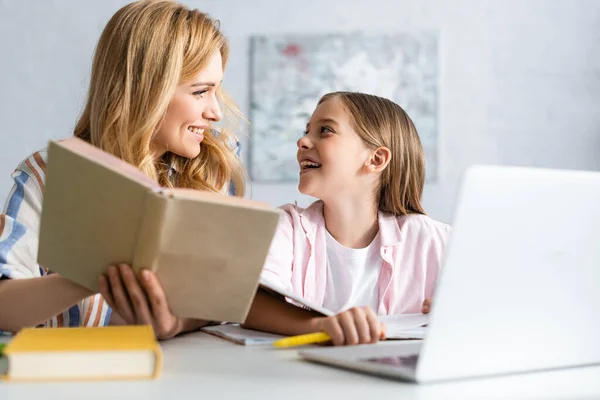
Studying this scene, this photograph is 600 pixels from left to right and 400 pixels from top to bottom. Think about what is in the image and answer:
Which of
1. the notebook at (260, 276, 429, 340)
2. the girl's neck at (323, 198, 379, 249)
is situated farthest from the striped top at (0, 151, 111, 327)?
the girl's neck at (323, 198, 379, 249)

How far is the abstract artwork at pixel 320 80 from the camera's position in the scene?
12.7 ft

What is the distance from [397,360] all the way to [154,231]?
1.01 ft

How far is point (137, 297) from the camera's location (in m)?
0.96

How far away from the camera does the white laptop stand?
2.36 ft

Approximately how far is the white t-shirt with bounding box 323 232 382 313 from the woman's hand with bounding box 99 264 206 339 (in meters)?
0.64

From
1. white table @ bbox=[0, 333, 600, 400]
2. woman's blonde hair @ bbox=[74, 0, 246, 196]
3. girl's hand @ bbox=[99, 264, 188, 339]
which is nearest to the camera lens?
white table @ bbox=[0, 333, 600, 400]

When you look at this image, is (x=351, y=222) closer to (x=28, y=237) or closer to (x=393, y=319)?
(x=393, y=319)

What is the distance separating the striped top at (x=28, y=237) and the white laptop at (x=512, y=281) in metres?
0.66

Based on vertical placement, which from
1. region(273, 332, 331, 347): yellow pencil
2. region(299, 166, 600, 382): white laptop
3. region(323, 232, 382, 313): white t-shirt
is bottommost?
region(323, 232, 382, 313): white t-shirt

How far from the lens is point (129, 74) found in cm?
158

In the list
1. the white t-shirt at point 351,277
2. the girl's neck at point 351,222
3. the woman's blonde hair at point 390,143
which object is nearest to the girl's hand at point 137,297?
the white t-shirt at point 351,277

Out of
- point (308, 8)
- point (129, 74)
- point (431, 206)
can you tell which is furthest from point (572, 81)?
point (129, 74)

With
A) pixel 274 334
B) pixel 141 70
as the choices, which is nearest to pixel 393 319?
pixel 274 334

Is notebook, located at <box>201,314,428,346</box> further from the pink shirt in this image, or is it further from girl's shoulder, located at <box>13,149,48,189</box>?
girl's shoulder, located at <box>13,149,48,189</box>
